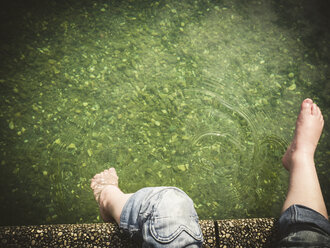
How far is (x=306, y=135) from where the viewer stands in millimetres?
1160

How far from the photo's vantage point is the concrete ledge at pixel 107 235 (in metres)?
0.90

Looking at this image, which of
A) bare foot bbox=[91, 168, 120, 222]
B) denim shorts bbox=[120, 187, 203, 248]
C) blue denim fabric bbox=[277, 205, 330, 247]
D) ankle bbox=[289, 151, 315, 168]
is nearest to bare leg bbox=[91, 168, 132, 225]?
Result: bare foot bbox=[91, 168, 120, 222]

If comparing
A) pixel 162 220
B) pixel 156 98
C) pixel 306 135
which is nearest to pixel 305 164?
pixel 306 135

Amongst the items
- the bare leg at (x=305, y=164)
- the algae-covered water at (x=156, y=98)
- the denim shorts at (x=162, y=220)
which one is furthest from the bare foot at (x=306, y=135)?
the denim shorts at (x=162, y=220)

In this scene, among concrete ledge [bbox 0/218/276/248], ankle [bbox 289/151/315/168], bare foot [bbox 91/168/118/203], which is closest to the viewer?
concrete ledge [bbox 0/218/276/248]

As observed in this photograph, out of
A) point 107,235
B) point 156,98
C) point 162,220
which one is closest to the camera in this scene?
point 162,220

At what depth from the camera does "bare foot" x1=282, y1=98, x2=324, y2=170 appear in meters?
1.12

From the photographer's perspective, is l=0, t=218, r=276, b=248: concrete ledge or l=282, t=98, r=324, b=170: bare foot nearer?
l=0, t=218, r=276, b=248: concrete ledge

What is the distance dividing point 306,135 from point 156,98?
2.91ft

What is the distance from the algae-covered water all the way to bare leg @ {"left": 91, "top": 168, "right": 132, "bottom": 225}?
2.4 inches

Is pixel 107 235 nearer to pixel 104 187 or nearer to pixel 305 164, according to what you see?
pixel 104 187

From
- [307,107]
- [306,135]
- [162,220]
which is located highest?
[307,107]

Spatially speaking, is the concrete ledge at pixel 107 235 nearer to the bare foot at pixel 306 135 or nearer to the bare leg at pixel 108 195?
the bare leg at pixel 108 195

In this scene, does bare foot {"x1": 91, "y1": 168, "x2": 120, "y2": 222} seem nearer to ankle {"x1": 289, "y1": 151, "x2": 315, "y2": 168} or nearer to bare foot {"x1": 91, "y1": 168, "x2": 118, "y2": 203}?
bare foot {"x1": 91, "y1": 168, "x2": 118, "y2": 203}
